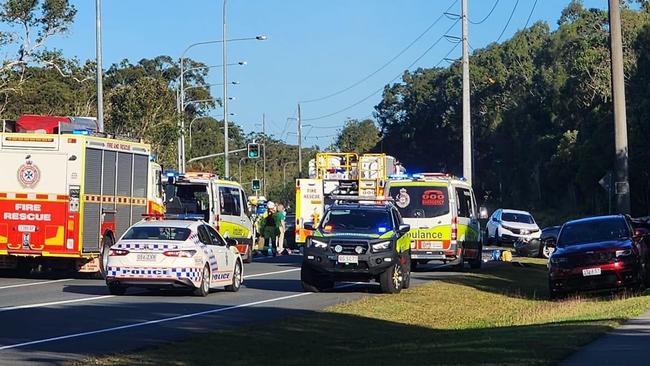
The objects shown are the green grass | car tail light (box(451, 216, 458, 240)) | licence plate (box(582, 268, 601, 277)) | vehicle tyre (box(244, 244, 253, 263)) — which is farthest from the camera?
vehicle tyre (box(244, 244, 253, 263))

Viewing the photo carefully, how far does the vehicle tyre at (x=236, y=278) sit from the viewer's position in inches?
984

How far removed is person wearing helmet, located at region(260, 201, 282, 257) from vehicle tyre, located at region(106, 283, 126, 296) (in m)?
20.5

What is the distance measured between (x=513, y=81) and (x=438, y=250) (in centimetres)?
6876

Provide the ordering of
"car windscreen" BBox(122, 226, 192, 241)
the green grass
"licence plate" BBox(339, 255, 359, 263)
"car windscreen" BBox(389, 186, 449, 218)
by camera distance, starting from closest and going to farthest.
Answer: the green grass < "car windscreen" BBox(122, 226, 192, 241) < "licence plate" BBox(339, 255, 359, 263) < "car windscreen" BBox(389, 186, 449, 218)

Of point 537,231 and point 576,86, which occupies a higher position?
point 576,86

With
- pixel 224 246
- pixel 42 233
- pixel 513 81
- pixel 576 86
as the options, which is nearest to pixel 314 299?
pixel 224 246

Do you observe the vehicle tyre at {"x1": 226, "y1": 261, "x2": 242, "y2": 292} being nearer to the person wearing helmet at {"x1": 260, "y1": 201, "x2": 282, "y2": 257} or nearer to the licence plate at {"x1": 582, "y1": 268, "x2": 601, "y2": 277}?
the licence plate at {"x1": 582, "y1": 268, "x2": 601, "y2": 277}

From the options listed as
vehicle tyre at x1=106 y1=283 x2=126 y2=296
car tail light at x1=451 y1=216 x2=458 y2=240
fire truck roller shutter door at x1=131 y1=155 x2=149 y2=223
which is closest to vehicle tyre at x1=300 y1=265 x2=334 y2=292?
vehicle tyre at x1=106 y1=283 x2=126 y2=296

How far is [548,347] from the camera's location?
13195mm

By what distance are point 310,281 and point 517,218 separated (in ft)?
94.1

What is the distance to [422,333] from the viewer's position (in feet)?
56.7

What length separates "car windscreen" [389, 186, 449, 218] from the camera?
31.8 meters

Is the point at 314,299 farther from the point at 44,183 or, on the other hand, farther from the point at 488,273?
the point at 488,273

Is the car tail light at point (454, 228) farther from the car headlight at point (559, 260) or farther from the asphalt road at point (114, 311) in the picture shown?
the car headlight at point (559, 260)
